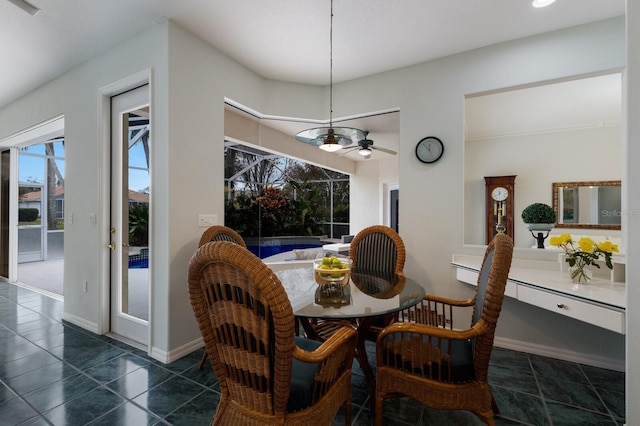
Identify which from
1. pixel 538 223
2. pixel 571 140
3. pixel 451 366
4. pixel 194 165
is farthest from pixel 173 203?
pixel 571 140

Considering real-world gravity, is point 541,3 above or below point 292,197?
above

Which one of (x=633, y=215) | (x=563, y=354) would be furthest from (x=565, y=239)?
(x=563, y=354)

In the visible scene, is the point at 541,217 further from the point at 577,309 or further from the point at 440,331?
the point at 440,331

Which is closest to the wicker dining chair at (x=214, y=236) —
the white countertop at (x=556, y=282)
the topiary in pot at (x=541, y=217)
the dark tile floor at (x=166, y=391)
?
the dark tile floor at (x=166, y=391)

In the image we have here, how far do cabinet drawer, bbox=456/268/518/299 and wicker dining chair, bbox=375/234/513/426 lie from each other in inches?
39.0

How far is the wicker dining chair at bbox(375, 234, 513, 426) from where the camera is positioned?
1.38 m

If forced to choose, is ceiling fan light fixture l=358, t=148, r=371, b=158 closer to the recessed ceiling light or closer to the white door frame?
the recessed ceiling light

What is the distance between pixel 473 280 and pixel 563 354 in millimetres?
913

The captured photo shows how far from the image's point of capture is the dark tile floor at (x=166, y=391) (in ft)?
5.73

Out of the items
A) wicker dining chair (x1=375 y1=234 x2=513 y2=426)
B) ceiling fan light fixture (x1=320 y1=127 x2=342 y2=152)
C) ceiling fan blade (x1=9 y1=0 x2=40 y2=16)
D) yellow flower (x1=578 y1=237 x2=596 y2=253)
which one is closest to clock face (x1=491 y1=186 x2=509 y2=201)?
yellow flower (x1=578 y1=237 x2=596 y2=253)

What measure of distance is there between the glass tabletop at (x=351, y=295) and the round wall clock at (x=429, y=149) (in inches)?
50.1

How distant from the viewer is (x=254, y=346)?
1.11 metres

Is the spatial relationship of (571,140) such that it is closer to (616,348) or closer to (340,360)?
(616,348)

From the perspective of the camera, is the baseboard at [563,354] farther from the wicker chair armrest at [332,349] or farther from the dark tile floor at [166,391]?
the wicker chair armrest at [332,349]
